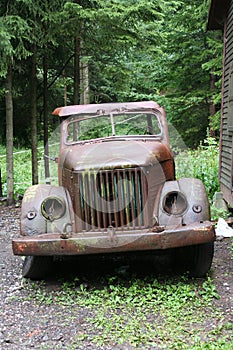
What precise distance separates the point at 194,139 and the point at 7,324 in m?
14.3

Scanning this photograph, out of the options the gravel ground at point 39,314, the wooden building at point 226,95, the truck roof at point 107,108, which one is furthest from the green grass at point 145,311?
the wooden building at point 226,95

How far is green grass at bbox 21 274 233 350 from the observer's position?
12.0ft

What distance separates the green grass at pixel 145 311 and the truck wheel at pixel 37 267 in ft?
0.37

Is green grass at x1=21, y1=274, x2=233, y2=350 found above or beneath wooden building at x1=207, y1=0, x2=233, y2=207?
beneath

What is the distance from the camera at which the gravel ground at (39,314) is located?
149 inches

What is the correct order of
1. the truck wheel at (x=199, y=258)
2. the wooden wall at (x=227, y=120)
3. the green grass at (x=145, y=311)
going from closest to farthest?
the green grass at (x=145, y=311), the truck wheel at (x=199, y=258), the wooden wall at (x=227, y=120)

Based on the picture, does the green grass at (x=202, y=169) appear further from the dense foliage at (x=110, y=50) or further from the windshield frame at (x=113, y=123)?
the windshield frame at (x=113, y=123)

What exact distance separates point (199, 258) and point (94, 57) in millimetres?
8742

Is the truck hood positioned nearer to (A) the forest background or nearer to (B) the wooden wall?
(B) the wooden wall

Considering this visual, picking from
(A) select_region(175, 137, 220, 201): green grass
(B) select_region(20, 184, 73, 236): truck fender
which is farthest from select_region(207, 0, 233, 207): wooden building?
(B) select_region(20, 184, 73, 236): truck fender

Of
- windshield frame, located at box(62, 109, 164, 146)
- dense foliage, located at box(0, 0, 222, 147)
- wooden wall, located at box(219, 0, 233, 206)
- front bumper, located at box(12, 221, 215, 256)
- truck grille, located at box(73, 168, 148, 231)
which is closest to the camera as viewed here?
front bumper, located at box(12, 221, 215, 256)

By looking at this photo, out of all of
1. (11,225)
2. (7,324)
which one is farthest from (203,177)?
(7,324)

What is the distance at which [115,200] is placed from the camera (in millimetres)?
4812

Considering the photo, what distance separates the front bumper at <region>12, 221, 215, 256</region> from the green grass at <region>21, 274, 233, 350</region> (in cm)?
49
